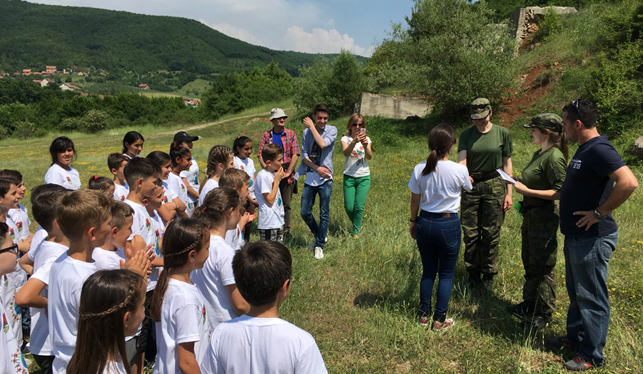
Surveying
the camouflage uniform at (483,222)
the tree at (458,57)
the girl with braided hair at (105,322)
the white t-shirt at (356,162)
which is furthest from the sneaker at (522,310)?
the tree at (458,57)

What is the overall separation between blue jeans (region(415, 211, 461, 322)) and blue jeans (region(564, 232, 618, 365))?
951mm

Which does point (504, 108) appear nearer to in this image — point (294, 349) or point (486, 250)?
point (486, 250)

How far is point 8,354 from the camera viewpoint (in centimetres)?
227

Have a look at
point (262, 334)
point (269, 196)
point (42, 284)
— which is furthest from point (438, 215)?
point (42, 284)

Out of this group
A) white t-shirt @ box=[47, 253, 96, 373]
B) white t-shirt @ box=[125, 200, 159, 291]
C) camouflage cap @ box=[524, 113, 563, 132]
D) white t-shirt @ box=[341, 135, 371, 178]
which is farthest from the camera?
white t-shirt @ box=[341, 135, 371, 178]

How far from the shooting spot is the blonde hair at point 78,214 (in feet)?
7.95

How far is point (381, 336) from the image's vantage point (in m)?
3.89

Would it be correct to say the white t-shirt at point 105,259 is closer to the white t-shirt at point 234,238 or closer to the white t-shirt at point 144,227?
the white t-shirt at point 144,227

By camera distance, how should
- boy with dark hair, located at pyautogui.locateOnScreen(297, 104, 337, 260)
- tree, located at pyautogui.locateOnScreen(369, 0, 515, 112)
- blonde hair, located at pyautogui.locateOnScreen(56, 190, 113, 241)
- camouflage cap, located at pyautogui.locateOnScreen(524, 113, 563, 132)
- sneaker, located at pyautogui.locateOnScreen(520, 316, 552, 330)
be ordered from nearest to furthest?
blonde hair, located at pyautogui.locateOnScreen(56, 190, 113, 241), camouflage cap, located at pyautogui.locateOnScreen(524, 113, 563, 132), sneaker, located at pyautogui.locateOnScreen(520, 316, 552, 330), boy with dark hair, located at pyautogui.locateOnScreen(297, 104, 337, 260), tree, located at pyautogui.locateOnScreen(369, 0, 515, 112)

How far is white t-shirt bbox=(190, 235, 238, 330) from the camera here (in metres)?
2.64

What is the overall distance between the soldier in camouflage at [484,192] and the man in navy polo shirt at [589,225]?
1.15 metres

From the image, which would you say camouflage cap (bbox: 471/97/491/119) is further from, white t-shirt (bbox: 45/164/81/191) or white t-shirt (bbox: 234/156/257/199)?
white t-shirt (bbox: 45/164/81/191)

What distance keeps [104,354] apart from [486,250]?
13.3ft

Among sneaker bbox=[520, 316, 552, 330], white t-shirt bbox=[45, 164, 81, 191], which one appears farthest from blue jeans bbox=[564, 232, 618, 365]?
white t-shirt bbox=[45, 164, 81, 191]
